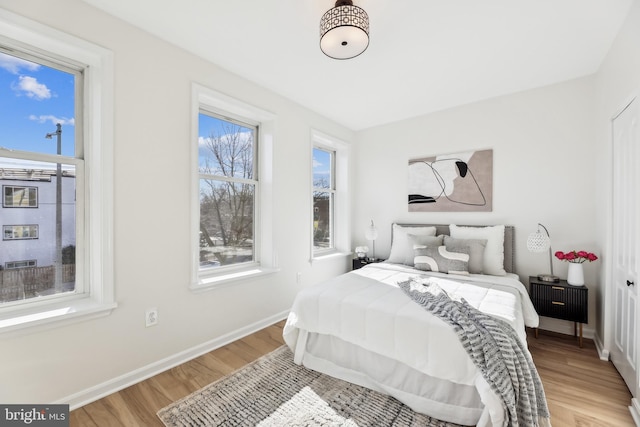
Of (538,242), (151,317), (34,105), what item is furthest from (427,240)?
(34,105)

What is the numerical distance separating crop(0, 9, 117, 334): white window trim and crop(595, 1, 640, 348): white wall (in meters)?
3.48

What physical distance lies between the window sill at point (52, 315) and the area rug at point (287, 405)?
780mm

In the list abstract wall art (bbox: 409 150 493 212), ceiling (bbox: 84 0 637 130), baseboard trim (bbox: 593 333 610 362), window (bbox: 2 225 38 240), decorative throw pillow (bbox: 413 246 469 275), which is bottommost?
baseboard trim (bbox: 593 333 610 362)

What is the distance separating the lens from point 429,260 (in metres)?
Result: 3.08

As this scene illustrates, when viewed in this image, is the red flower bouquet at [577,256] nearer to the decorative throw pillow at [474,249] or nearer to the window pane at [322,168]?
the decorative throw pillow at [474,249]

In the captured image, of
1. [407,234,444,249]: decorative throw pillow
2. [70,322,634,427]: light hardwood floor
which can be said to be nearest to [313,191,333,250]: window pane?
[407,234,444,249]: decorative throw pillow

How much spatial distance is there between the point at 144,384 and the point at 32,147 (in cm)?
177

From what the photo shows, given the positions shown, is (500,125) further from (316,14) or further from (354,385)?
(354,385)

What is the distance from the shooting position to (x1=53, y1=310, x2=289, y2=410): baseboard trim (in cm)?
185

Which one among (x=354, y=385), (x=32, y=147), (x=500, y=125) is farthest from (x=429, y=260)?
(x=32, y=147)

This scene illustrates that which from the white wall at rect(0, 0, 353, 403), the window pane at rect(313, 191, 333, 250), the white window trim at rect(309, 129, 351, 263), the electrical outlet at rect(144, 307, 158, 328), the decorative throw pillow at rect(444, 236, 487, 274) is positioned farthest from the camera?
the white window trim at rect(309, 129, 351, 263)

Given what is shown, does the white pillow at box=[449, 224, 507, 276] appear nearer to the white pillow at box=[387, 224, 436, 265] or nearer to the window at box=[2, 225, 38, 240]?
the white pillow at box=[387, 224, 436, 265]

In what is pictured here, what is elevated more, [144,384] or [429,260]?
[429,260]

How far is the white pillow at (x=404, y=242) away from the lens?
3414mm
